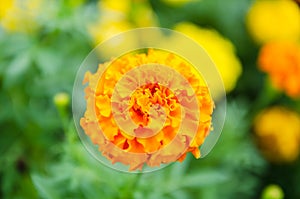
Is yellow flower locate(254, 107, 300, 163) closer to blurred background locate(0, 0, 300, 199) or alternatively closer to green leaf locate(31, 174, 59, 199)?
blurred background locate(0, 0, 300, 199)

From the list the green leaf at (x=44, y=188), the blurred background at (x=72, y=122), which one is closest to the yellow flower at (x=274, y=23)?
the blurred background at (x=72, y=122)

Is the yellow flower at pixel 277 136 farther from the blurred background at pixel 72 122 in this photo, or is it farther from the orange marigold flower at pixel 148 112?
the orange marigold flower at pixel 148 112

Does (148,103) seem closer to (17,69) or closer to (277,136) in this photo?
(17,69)

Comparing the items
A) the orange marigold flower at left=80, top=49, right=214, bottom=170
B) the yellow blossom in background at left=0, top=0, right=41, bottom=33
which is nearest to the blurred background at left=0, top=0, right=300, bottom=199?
the yellow blossom in background at left=0, top=0, right=41, bottom=33

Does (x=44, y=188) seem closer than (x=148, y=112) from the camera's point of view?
No

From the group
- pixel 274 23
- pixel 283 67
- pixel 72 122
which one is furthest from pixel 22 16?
pixel 274 23
